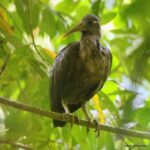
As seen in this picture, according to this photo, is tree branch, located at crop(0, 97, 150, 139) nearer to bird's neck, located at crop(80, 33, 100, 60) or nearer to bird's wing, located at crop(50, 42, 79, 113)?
bird's wing, located at crop(50, 42, 79, 113)

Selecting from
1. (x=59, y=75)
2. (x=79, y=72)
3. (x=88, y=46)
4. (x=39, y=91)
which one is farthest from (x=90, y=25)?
(x=39, y=91)

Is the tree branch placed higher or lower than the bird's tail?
lower

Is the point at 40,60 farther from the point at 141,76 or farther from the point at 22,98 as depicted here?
the point at 141,76

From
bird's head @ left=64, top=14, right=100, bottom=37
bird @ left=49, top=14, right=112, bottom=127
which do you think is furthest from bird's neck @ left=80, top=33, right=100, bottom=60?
bird's head @ left=64, top=14, right=100, bottom=37

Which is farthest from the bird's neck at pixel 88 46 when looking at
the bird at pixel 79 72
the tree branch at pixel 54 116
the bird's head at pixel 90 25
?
the tree branch at pixel 54 116

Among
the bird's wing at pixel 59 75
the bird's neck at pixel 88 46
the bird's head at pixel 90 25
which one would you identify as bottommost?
the bird's wing at pixel 59 75

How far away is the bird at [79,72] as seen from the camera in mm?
3574

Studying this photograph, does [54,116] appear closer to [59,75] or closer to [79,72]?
[59,75]

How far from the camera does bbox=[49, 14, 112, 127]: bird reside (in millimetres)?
3574

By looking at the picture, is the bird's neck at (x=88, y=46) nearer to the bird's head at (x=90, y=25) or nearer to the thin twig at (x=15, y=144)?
the bird's head at (x=90, y=25)

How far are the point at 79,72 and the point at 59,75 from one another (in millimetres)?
197

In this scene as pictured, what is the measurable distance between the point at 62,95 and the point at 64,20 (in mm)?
700

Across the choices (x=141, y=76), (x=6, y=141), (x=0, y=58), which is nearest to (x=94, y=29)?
(x=0, y=58)

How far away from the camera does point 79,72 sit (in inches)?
145
